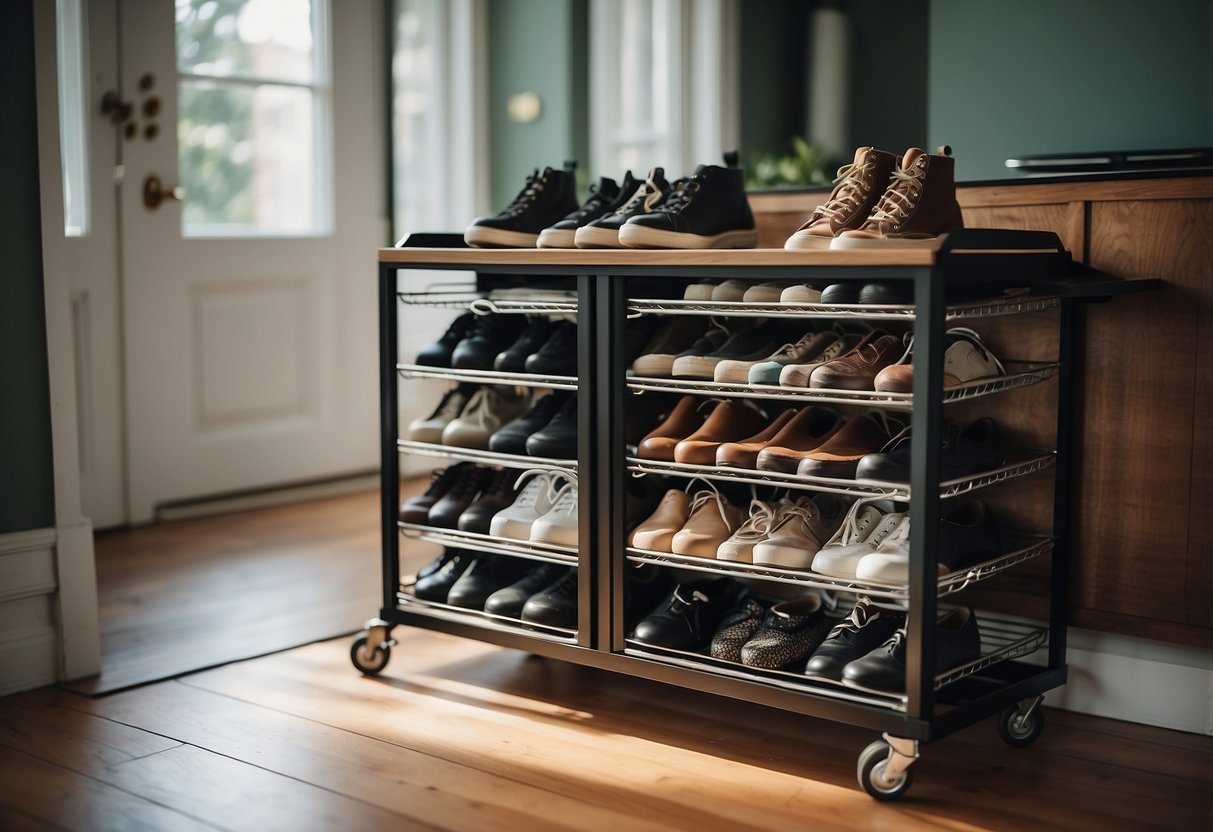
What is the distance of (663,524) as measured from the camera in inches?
83.7

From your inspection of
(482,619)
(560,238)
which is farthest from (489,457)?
(560,238)

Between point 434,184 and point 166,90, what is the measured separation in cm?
102

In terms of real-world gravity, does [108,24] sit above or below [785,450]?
above

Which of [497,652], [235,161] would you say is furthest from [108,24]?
[497,652]

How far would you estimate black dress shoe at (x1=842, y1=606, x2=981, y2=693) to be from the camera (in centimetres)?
184

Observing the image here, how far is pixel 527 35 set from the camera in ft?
14.3

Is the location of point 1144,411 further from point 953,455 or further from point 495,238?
point 495,238

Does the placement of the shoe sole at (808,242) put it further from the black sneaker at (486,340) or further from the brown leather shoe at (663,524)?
the black sneaker at (486,340)

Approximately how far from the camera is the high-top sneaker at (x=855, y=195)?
6.39 feet

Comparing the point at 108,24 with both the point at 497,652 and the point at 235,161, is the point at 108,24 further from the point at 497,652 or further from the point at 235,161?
the point at 497,652

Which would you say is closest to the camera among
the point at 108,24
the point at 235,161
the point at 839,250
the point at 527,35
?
the point at 839,250

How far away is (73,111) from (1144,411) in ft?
9.17

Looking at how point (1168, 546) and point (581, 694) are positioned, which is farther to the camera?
point (581, 694)

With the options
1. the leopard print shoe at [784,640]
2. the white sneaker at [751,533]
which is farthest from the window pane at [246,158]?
the leopard print shoe at [784,640]
